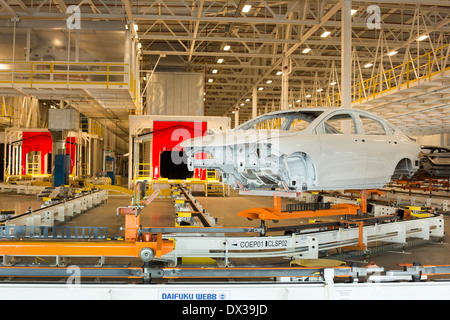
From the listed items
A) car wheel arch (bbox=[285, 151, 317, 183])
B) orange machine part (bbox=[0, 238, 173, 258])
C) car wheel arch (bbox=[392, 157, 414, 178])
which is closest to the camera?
orange machine part (bbox=[0, 238, 173, 258])

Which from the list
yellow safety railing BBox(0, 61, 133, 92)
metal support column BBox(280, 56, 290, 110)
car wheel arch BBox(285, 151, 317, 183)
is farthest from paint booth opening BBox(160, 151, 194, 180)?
car wheel arch BBox(285, 151, 317, 183)

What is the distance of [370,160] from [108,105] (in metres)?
14.5

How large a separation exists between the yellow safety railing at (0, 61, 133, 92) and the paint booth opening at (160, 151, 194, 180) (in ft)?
17.5

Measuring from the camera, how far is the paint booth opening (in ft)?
61.4

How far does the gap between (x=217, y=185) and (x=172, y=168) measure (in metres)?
2.42

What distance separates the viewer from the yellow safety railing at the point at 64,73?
547 inches

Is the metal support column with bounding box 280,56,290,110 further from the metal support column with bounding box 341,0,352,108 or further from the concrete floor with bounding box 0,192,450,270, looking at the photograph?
the concrete floor with bounding box 0,192,450,270

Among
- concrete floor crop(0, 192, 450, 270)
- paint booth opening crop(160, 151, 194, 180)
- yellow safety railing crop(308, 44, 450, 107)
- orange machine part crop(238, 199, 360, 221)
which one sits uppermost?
yellow safety railing crop(308, 44, 450, 107)

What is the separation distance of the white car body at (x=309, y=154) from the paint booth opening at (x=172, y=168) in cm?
1253

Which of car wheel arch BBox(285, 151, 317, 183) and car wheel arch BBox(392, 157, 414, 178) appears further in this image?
car wheel arch BBox(392, 157, 414, 178)

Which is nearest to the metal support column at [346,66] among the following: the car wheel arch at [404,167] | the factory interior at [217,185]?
the factory interior at [217,185]

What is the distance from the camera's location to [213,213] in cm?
1190

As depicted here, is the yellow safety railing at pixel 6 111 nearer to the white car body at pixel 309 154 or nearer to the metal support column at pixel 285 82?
the metal support column at pixel 285 82

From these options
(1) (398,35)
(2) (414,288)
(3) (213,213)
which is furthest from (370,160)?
(1) (398,35)
